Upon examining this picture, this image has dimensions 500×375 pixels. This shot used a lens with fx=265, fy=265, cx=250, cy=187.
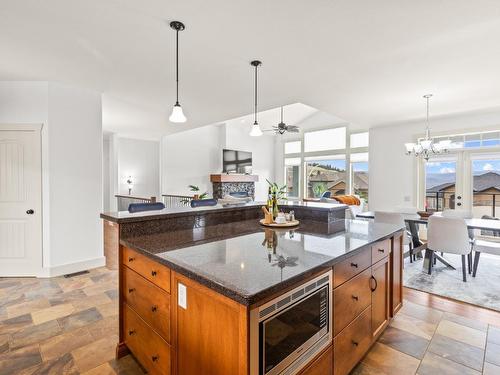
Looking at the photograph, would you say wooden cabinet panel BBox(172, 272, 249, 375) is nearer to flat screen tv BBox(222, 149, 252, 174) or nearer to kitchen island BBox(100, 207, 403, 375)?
kitchen island BBox(100, 207, 403, 375)

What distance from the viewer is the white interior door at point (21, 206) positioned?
3.57m

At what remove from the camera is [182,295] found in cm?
132

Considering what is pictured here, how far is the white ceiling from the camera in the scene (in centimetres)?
209

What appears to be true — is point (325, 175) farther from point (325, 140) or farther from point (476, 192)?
point (476, 192)

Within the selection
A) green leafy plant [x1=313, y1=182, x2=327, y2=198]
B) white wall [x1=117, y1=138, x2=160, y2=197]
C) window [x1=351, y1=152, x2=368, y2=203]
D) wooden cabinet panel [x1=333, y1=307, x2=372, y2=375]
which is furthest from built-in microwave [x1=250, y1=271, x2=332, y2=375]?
green leafy plant [x1=313, y1=182, x2=327, y2=198]

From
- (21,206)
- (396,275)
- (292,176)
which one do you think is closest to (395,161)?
(292,176)

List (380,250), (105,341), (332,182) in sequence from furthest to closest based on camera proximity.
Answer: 1. (332,182)
2. (105,341)
3. (380,250)

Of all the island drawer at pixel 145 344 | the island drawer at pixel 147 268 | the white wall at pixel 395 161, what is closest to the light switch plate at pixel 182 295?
the island drawer at pixel 147 268

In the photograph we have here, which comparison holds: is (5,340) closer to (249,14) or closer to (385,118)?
(249,14)

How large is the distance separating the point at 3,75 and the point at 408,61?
4.94 m

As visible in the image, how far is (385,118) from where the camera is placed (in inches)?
226

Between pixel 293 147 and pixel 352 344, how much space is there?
9129 millimetres

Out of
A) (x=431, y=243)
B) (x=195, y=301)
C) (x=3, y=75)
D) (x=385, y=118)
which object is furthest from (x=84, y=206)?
(x=385, y=118)

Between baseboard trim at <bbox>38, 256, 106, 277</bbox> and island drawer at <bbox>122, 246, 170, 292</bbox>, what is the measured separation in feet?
8.22
